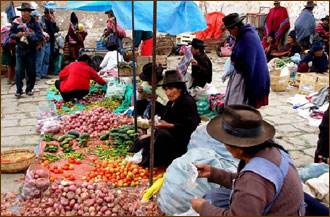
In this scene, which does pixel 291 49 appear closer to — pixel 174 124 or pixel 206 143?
pixel 174 124

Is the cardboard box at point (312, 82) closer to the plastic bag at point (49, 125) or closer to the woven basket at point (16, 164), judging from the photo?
the plastic bag at point (49, 125)

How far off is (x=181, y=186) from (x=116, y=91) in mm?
4550

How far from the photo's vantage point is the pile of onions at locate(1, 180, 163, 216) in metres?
3.18

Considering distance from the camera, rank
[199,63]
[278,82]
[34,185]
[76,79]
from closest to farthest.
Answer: [34,185] → [199,63] → [76,79] → [278,82]

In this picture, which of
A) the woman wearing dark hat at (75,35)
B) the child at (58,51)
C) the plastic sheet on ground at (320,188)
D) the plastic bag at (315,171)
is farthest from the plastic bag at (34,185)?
the woman wearing dark hat at (75,35)

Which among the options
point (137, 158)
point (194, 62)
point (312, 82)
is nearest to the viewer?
point (137, 158)

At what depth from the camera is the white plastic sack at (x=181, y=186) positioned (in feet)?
9.66

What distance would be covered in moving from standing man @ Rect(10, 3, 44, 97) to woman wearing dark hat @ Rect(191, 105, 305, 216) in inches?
256

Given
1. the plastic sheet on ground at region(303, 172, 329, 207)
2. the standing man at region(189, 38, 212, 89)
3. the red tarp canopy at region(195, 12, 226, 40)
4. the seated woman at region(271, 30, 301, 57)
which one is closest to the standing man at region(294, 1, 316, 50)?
the seated woman at region(271, 30, 301, 57)

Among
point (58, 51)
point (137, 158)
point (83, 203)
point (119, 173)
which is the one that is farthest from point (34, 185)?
point (58, 51)

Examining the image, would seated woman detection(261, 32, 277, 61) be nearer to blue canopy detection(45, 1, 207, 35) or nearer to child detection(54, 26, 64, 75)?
blue canopy detection(45, 1, 207, 35)

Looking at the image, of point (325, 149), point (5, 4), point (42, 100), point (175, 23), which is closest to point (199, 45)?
point (175, 23)

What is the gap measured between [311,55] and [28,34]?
712 cm

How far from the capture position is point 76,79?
278 inches
